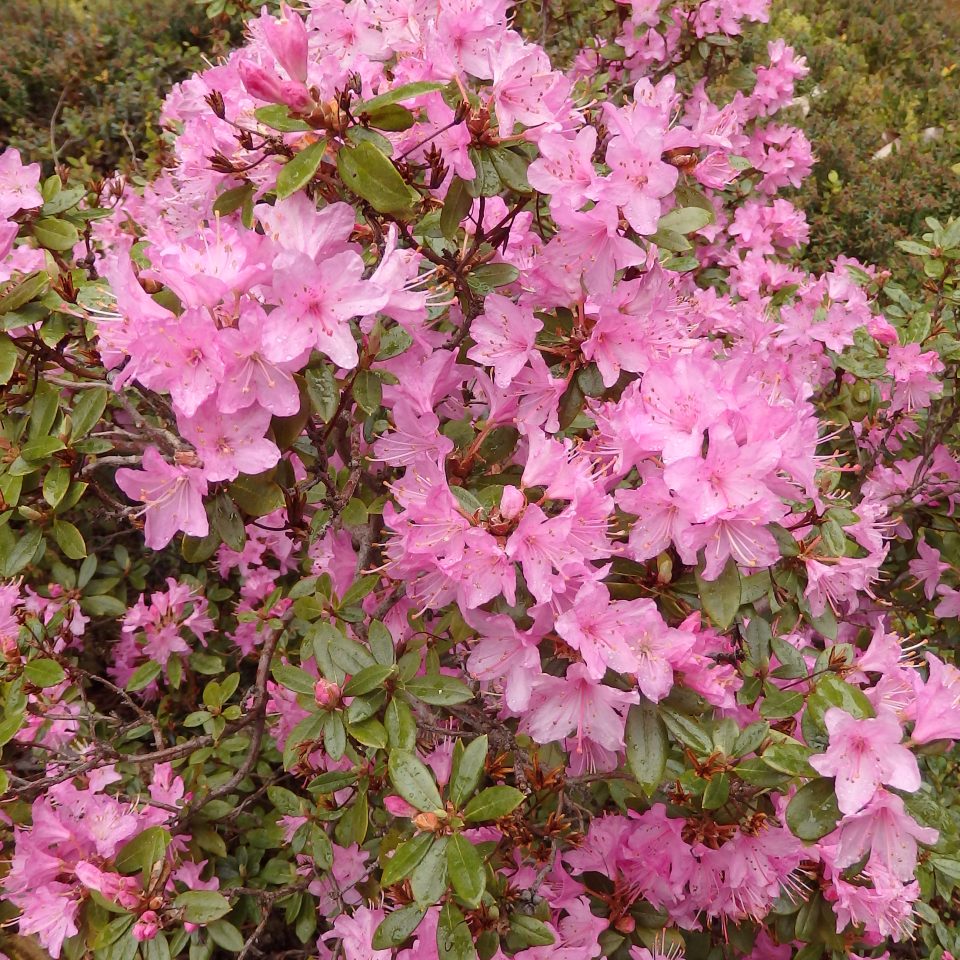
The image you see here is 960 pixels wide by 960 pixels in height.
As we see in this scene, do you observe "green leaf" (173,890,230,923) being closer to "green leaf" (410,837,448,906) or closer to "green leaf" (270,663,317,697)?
"green leaf" (270,663,317,697)

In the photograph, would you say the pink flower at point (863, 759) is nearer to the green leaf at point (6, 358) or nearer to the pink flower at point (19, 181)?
the green leaf at point (6, 358)

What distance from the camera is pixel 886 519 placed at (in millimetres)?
2338

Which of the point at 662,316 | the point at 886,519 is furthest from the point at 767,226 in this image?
the point at 662,316

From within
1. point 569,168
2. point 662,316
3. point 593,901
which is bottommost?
point 593,901

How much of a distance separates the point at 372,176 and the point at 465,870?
3.28 feet

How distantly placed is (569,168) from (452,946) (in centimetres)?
122

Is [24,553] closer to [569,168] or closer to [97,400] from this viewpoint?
[97,400]

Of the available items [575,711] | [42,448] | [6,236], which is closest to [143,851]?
[42,448]

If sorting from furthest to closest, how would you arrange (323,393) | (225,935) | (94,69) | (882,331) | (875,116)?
(875,116) < (94,69) < (882,331) < (225,935) < (323,393)

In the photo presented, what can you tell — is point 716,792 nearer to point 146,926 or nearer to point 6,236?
point 146,926

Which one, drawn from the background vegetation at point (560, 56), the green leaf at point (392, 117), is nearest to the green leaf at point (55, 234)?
the green leaf at point (392, 117)

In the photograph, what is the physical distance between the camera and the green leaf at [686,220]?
138 cm

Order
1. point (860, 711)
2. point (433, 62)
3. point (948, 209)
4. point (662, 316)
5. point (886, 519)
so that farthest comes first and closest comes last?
point (948, 209) < point (886, 519) < point (662, 316) < point (433, 62) < point (860, 711)

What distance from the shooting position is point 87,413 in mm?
1536
